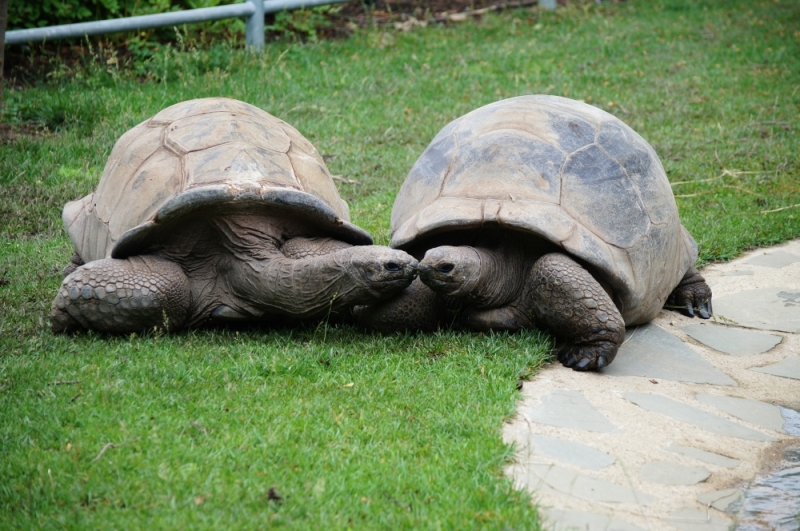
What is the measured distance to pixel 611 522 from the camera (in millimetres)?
2621

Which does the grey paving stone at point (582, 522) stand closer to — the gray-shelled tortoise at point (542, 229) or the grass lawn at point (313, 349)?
the grass lawn at point (313, 349)

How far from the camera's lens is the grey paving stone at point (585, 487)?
276cm

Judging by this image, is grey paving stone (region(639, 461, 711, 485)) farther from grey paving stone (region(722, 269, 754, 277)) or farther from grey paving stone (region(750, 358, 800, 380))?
grey paving stone (region(722, 269, 754, 277))

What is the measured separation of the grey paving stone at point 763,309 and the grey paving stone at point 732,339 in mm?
105

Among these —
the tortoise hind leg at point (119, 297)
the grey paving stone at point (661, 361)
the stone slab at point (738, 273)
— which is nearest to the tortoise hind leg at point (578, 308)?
the grey paving stone at point (661, 361)

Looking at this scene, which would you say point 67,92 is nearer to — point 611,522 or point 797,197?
point 797,197

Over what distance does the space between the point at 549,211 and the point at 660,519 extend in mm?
1436

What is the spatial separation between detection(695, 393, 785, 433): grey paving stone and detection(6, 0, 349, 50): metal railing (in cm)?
564

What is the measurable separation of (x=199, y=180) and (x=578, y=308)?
158cm

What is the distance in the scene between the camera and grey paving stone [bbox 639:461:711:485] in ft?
9.56

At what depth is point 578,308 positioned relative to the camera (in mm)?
3652

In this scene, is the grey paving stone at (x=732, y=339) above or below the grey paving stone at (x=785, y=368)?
Result: below


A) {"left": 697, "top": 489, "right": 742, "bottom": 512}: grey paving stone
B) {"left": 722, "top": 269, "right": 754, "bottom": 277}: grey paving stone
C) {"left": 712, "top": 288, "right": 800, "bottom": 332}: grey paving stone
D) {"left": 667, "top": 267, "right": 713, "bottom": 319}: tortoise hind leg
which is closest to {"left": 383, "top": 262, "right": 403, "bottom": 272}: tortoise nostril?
{"left": 697, "top": 489, "right": 742, "bottom": 512}: grey paving stone

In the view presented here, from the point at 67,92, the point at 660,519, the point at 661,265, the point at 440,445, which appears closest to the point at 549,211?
the point at 661,265
